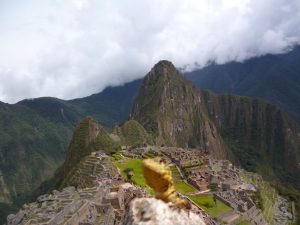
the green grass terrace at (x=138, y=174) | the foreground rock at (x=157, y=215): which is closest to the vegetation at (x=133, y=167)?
the green grass terrace at (x=138, y=174)

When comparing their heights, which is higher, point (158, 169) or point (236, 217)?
point (158, 169)

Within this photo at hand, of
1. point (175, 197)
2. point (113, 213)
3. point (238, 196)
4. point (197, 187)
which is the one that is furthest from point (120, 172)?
point (175, 197)

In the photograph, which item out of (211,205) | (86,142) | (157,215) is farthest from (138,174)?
(86,142)

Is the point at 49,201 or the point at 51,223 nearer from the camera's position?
the point at 51,223

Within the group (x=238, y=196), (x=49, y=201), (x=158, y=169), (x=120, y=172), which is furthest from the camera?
(x=120, y=172)

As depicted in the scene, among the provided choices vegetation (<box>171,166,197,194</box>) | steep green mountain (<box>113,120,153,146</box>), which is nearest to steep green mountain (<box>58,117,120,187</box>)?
steep green mountain (<box>113,120,153,146</box>)

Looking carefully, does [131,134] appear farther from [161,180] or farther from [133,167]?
[161,180]

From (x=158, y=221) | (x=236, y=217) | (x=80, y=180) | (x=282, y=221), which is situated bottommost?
(x=282, y=221)

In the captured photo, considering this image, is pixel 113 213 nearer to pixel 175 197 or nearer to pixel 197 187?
pixel 197 187
